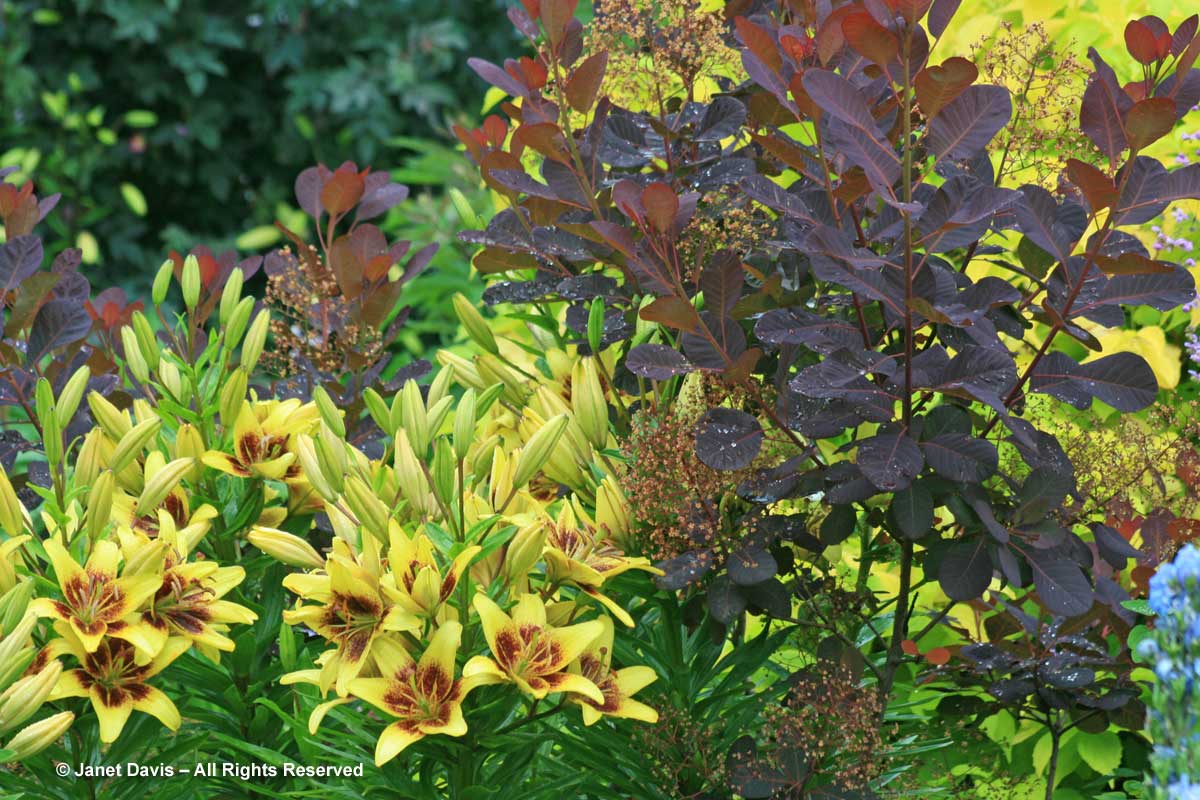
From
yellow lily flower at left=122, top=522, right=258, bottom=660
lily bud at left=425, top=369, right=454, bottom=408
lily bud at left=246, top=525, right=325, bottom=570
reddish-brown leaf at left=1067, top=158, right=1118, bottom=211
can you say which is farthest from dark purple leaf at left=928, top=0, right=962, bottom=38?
yellow lily flower at left=122, top=522, right=258, bottom=660

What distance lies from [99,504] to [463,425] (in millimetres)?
402

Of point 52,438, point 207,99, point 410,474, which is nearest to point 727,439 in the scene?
point 410,474

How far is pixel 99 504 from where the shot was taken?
4.81 feet

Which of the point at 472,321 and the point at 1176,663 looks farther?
the point at 472,321

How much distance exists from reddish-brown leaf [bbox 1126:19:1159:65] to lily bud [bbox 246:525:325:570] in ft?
3.39

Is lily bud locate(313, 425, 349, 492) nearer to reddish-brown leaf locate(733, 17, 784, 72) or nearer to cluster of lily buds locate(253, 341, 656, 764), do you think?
cluster of lily buds locate(253, 341, 656, 764)

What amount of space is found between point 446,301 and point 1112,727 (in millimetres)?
2806

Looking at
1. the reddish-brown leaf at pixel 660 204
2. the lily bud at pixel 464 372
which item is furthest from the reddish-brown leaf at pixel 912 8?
the lily bud at pixel 464 372

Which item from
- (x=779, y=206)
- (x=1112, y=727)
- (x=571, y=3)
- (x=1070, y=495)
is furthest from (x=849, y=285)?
(x=1112, y=727)

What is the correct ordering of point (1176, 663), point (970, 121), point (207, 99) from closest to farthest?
point (1176, 663)
point (970, 121)
point (207, 99)

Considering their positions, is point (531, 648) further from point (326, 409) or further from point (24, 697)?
point (24, 697)

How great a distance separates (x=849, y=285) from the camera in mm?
1414

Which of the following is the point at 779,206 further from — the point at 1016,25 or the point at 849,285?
the point at 1016,25

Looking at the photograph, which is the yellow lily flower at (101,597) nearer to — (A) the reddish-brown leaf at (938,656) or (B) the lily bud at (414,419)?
(B) the lily bud at (414,419)
